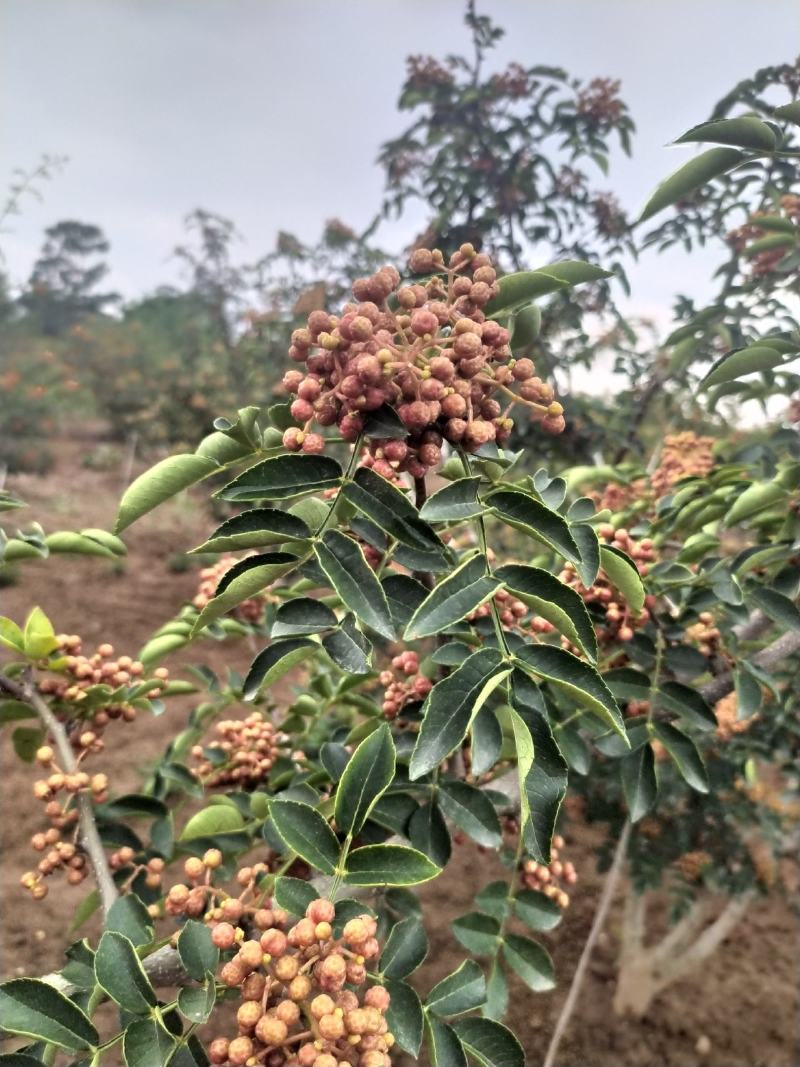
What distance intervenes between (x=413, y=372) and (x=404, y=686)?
0.60 m

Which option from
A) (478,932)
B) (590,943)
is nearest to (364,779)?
(478,932)

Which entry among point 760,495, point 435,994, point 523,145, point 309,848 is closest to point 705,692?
point 760,495

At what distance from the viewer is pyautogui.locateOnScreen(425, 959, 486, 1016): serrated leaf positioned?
0.82 m

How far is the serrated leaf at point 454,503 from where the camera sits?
2.28 ft

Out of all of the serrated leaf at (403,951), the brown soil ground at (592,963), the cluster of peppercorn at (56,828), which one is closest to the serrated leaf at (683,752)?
the serrated leaf at (403,951)

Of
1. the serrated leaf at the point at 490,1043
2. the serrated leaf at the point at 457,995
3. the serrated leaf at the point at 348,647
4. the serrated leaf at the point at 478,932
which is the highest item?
the serrated leaf at the point at 348,647

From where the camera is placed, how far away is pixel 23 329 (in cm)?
1493

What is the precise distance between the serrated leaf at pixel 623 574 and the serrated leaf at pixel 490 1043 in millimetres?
525

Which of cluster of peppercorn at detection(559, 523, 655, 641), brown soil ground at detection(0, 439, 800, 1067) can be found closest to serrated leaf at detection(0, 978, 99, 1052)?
cluster of peppercorn at detection(559, 523, 655, 641)

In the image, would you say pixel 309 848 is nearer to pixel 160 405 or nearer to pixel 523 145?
pixel 523 145

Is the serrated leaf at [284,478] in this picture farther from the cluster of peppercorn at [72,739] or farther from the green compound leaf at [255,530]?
the cluster of peppercorn at [72,739]

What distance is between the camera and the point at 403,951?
0.82 m

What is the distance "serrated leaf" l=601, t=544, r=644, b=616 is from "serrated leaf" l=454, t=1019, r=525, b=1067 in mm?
525

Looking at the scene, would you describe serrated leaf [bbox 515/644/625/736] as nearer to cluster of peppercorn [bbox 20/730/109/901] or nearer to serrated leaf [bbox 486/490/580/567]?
serrated leaf [bbox 486/490/580/567]
